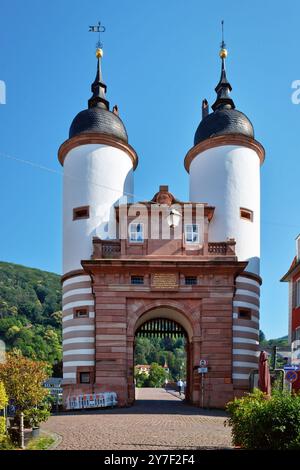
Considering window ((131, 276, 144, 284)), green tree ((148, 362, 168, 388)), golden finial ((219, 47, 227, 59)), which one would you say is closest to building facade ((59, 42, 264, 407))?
window ((131, 276, 144, 284))

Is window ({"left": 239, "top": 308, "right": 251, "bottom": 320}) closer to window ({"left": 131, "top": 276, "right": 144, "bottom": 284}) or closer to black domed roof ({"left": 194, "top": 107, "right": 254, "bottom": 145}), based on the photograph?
window ({"left": 131, "top": 276, "right": 144, "bottom": 284})

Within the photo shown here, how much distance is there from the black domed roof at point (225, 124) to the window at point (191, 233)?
6801mm

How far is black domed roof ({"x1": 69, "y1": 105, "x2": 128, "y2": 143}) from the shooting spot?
121 ft

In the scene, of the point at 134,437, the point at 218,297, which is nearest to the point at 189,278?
the point at 218,297

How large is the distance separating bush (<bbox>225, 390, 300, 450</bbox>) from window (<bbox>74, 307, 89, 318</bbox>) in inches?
801

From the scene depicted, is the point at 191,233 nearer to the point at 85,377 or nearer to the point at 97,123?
the point at 97,123

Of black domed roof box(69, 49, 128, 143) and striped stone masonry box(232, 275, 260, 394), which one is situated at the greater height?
black domed roof box(69, 49, 128, 143)

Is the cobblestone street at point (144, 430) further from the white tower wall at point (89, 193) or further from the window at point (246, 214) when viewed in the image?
the window at point (246, 214)

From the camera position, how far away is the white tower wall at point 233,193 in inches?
1423

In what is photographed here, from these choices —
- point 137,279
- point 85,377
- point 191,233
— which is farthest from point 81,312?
point 191,233

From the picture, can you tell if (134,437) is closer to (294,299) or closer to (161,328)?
(161,328)

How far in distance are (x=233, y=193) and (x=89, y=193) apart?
889 centimetres

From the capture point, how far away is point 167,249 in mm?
33438

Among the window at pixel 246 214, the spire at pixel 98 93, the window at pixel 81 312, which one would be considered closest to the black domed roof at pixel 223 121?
the window at pixel 246 214
